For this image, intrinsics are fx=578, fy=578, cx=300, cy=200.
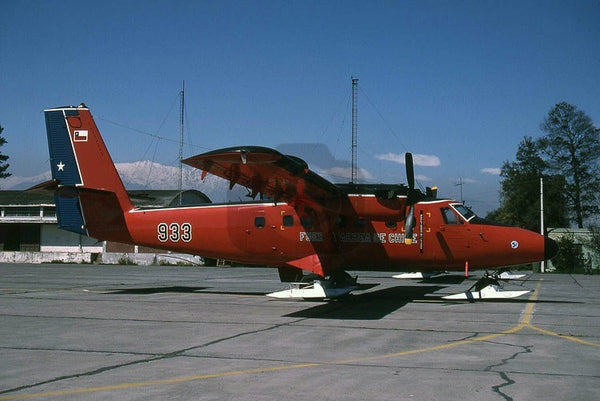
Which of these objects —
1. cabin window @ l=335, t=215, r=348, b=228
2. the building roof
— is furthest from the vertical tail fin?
the building roof

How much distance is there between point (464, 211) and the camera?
56.6ft

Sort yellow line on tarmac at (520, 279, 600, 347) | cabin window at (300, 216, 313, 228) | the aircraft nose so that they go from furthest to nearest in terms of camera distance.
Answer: cabin window at (300, 216, 313, 228) < the aircraft nose < yellow line on tarmac at (520, 279, 600, 347)

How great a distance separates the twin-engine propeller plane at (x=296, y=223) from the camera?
16.0 m

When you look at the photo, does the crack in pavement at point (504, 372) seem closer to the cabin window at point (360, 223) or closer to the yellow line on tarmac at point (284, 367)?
the yellow line on tarmac at point (284, 367)

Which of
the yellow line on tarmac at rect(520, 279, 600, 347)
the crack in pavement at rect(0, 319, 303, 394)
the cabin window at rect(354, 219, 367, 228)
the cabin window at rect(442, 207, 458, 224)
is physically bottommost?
the crack in pavement at rect(0, 319, 303, 394)

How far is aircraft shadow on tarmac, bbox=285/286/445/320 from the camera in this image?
14016 mm

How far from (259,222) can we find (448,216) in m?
5.74

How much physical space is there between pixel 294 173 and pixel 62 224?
982 cm

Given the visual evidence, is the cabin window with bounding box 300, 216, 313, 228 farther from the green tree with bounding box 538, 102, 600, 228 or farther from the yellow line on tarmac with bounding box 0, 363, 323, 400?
the green tree with bounding box 538, 102, 600, 228

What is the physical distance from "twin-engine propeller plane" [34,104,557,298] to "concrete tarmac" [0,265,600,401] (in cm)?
138

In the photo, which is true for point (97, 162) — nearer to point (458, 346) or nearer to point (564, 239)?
point (458, 346)

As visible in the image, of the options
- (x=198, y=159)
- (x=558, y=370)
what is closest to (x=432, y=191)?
(x=198, y=159)

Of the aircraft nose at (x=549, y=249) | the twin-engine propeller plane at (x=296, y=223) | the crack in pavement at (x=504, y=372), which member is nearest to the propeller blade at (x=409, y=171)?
the twin-engine propeller plane at (x=296, y=223)

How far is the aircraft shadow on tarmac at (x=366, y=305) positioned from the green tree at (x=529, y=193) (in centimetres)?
4633
